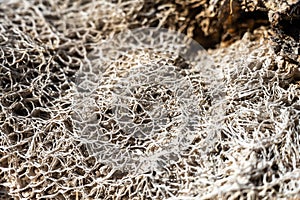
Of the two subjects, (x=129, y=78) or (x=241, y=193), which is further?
(x=129, y=78)

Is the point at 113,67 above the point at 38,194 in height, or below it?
above

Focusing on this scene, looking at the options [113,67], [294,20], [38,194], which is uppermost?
[294,20]

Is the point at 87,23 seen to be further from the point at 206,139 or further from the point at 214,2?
the point at 206,139

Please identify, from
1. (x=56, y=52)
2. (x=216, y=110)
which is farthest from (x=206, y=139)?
(x=56, y=52)

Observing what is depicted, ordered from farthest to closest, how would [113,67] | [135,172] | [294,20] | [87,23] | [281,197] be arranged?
[87,23], [113,67], [294,20], [135,172], [281,197]

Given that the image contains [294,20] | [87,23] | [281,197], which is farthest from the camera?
[87,23]

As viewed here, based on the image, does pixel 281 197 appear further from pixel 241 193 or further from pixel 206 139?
pixel 206 139

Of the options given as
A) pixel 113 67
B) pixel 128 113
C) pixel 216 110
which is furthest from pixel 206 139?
pixel 113 67
